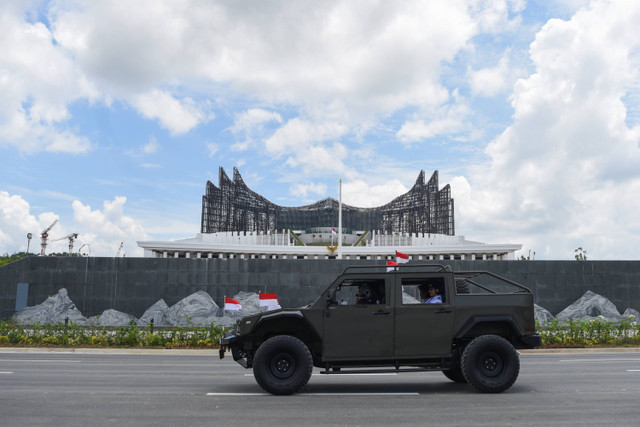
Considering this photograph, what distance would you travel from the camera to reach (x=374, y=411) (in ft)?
Answer: 23.3

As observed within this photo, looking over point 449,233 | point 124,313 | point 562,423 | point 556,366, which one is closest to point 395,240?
point 449,233

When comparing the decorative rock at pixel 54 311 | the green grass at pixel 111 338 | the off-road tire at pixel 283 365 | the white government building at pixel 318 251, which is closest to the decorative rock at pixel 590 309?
the green grass at pixel 111 338

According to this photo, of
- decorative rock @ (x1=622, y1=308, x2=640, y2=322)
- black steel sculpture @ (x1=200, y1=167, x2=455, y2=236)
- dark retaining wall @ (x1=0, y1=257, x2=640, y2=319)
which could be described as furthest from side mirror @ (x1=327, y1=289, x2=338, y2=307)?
black steel sculpture @ (x1=200, y1=167, x2=455, y2=236)

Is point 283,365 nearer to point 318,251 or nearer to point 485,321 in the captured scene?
point 485,321

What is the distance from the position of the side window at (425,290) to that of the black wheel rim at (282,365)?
2162 mm

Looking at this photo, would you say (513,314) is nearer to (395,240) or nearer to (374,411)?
(374,411)

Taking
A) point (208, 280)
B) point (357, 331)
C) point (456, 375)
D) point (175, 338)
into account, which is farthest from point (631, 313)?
Answer: point (357, 331)

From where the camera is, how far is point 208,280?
27094 mm

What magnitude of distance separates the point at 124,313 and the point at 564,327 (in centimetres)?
2104

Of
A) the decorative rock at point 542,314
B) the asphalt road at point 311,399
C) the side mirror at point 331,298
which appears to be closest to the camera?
the asphalt road at point 311,399

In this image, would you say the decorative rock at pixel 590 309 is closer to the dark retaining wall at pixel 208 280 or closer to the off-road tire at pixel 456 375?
the dark retaining wall at pixel 208 280

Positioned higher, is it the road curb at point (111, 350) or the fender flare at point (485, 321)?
the fender flare at point (485, 321)

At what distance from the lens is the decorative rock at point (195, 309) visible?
25.9m

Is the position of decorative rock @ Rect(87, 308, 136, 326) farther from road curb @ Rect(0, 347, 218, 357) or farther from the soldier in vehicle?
the soldier in vehicle
